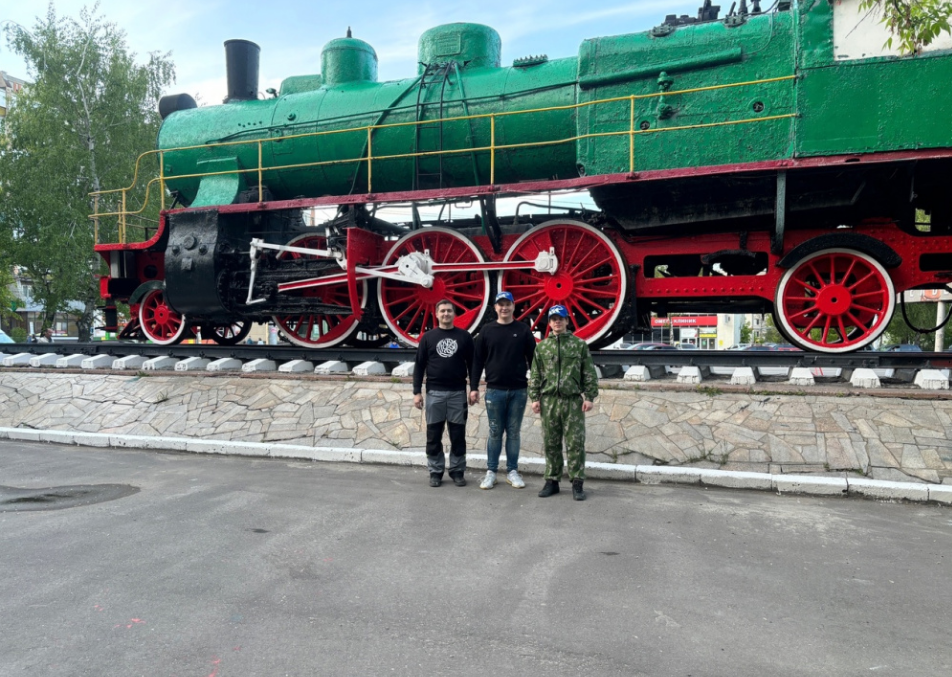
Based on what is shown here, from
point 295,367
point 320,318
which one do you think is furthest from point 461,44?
point 295,367

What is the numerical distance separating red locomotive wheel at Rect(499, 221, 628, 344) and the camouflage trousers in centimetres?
240

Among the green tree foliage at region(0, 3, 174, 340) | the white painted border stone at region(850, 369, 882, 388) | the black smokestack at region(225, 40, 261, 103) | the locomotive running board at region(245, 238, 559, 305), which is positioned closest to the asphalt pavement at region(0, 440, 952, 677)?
the white painted border stone at region(850, 369, 882, 388)

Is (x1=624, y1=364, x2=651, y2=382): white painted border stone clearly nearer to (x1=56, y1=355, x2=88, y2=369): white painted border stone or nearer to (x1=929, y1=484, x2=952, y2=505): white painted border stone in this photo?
(x1=929, y1=484, x2=952, y2=505): white painted border stone

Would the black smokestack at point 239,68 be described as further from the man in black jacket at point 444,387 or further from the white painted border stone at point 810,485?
the white painted border stone at point 810,485

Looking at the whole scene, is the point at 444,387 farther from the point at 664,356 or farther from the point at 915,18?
the point at 915,18

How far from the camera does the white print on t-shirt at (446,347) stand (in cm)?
509

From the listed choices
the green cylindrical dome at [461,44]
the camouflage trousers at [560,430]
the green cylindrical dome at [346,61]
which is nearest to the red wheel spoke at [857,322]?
the camouflage trousers at [560,430]

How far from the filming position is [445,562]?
330 centimetres

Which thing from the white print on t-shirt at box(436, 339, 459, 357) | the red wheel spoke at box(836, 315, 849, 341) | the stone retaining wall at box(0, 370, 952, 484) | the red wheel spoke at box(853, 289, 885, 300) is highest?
the red wheel spoke at box(853, 289, 885, 300)

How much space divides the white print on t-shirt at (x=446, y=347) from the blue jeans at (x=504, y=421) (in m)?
0.46

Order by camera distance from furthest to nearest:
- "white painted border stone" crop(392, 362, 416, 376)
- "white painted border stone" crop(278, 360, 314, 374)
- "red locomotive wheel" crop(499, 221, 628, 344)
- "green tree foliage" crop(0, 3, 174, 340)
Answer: "green tree foliage" crop(0, 3, 174, 340), "white painted border stone" crop(278, 360, 314, 374), "red locomotive wheel" crop(499, 221, 628, 344), "white painted border stone" crop(392, 362, 416, 376)

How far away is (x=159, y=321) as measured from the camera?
9289 millimetres

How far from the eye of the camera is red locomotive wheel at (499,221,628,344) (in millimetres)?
7051

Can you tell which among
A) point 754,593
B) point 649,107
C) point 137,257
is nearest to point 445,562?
point 754,593
